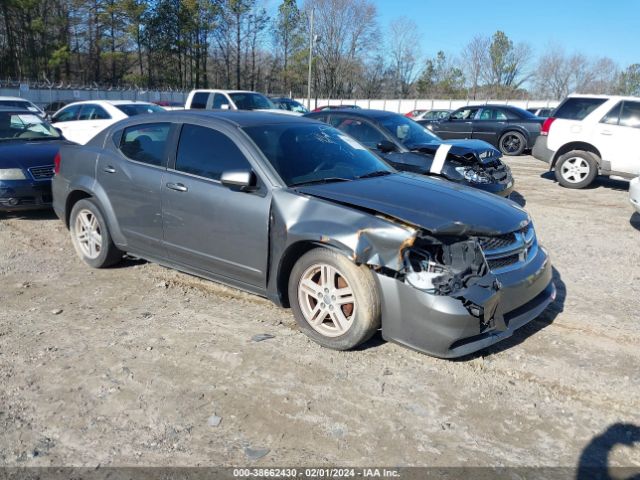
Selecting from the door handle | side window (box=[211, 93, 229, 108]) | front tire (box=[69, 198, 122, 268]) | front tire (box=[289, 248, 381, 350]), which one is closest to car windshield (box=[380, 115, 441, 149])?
the door handle

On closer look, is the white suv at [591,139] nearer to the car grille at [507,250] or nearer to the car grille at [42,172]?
the car grille at [507,250]

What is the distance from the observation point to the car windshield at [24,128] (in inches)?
330

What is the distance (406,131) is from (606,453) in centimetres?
657

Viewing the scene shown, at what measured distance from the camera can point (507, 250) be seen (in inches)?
147

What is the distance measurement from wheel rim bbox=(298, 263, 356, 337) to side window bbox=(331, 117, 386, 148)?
4.84 metres

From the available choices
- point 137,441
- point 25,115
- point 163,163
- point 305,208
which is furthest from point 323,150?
point 25,115

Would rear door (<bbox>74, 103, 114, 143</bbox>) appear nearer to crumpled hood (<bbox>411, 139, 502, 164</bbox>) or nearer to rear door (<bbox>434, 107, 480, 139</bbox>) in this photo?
crumpled hood (<bbox>411, 139, 502, 164</bbox>)

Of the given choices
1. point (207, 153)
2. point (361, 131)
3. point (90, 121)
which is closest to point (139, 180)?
point (207, 153)

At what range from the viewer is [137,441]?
280cm

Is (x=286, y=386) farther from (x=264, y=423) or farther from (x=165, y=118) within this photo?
(x=165, y=118)

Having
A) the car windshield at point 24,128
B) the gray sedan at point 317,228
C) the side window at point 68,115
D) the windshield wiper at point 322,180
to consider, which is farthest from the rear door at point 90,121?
the windshield wiper at point 322,180

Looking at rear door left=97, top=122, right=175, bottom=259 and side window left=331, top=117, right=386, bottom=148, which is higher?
side window left=331, top=117, right=386, bottom=148

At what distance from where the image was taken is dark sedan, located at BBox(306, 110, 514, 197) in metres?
7.79

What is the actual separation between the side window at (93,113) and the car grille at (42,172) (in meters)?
4.99
